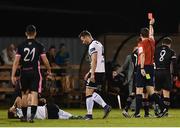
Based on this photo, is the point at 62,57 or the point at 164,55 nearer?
the point at 164,55

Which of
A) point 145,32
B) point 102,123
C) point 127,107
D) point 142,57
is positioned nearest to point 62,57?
point 127,107

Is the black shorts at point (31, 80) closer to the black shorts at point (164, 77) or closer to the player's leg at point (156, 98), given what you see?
the player's leg at point (156, 98)

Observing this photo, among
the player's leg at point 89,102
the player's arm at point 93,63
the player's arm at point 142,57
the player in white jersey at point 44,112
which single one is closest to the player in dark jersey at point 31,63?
the player in white jersey at point 44,112

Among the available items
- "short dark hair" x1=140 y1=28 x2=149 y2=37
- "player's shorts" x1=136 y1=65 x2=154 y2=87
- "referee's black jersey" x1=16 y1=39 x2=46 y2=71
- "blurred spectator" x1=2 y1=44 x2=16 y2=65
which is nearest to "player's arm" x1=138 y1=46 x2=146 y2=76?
"player's shorts" x1=136 y1=65 x2=154 y2=87

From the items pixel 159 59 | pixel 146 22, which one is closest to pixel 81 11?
pixel 146 22

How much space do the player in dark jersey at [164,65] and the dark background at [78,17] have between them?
419 inches

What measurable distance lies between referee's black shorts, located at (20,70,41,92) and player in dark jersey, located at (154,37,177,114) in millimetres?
4314

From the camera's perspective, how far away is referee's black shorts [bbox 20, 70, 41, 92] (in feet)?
63.0

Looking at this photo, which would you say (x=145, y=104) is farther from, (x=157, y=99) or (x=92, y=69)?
(x=92, y=69)

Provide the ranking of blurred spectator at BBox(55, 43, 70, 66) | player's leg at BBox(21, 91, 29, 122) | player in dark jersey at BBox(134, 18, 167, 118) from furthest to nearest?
blurred spectator at BBox(55, 43, 70, 66)
player in dark jersey at BBox(134, 18, 167, 118)
player's leg at BBox(21, 91, 29, 122)

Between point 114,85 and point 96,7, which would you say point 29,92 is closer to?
point 114,85

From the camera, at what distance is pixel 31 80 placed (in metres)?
19.2

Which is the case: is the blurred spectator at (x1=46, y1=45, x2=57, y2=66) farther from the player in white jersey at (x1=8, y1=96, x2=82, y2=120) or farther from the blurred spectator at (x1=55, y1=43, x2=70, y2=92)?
the player in white jersey at (x1=8, y1=96, x2=82, y2=120)

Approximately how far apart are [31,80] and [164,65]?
474 centimetres
